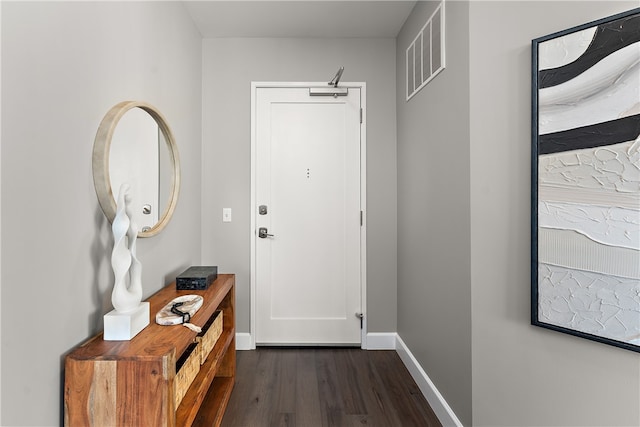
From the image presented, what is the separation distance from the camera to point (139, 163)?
1.61m

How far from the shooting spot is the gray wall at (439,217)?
157 cm

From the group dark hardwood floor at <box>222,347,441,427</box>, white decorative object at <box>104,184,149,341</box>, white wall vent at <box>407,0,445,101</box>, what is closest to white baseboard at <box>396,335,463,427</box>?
A: dark hardwood floor at <box>222,347,441,427</box>

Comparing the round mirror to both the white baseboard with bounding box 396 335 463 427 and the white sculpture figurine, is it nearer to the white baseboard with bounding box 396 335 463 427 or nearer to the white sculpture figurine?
the white sculpture figurine

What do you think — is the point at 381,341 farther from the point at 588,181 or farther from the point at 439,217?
the point at 588,181

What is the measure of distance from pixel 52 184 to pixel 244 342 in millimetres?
1963

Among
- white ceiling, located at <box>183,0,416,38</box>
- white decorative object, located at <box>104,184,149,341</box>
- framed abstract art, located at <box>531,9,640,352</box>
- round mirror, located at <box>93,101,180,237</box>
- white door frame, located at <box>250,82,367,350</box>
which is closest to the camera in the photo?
framed abstract art, located at <box>531,9,640,352</box>

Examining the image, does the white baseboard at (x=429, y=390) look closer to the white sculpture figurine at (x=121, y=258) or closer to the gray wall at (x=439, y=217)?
the gray wall at (x=439, y=217)

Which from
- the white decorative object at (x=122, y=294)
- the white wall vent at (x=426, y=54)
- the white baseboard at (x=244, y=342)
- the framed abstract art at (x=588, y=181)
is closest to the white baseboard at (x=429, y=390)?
the framed abstract art at (x=588, y=181)

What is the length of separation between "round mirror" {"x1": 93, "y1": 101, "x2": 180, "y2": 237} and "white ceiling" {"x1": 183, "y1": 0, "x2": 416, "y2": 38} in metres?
1.03

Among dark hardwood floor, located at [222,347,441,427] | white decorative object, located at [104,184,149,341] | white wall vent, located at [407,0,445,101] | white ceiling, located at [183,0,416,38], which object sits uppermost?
white ceiling, located at [183,0,416,38]

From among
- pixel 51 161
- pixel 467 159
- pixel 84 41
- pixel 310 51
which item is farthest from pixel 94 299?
pixel 310 51

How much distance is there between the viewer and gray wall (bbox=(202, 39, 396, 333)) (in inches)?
104

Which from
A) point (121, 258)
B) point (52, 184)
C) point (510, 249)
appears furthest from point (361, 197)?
point (52, 184)

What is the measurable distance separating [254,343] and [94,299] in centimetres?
157
